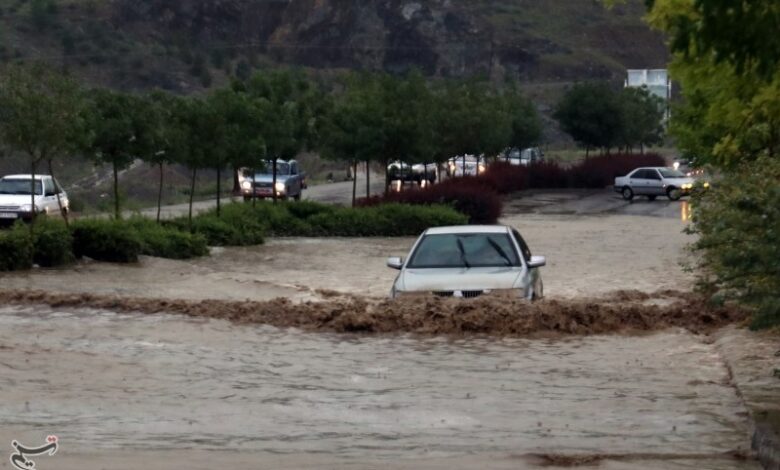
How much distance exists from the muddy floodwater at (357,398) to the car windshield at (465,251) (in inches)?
47.2

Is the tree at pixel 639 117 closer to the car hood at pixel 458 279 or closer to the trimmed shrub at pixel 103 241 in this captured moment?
the trimmed shrub at pixel 103 241

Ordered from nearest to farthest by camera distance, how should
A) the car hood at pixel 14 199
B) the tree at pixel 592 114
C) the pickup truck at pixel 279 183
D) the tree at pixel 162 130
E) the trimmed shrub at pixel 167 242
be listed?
the trimmed shrub at pixel 167 242, the tree at pixel 162 130, the car hood at pixel 14 199, the pickup truck at pixel 279 183, the tree at pixel 592 114

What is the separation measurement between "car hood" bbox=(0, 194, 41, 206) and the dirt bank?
46.0ft

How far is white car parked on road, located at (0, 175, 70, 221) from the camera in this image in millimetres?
35312

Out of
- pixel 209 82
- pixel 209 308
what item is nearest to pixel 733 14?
pixel 209 308

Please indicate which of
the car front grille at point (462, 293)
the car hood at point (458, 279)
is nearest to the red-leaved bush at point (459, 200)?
the car hood at point (458, 279)

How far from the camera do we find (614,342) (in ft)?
58.7

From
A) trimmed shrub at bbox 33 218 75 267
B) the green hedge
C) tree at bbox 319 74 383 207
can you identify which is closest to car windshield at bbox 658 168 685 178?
tree at bbox 319 74 383 207

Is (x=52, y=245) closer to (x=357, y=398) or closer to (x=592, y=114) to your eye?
(x=357, y=398)

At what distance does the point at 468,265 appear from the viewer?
59.4 feet

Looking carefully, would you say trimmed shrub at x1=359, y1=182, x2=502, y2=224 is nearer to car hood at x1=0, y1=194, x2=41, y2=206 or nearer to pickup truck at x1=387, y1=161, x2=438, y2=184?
pickup truck at x1=387, y1=161, x2=438, y2=184

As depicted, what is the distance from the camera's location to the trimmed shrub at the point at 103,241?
94.6ft

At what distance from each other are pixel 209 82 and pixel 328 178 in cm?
1801

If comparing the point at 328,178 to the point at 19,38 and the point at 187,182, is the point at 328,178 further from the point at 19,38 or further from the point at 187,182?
the point at 19,38
